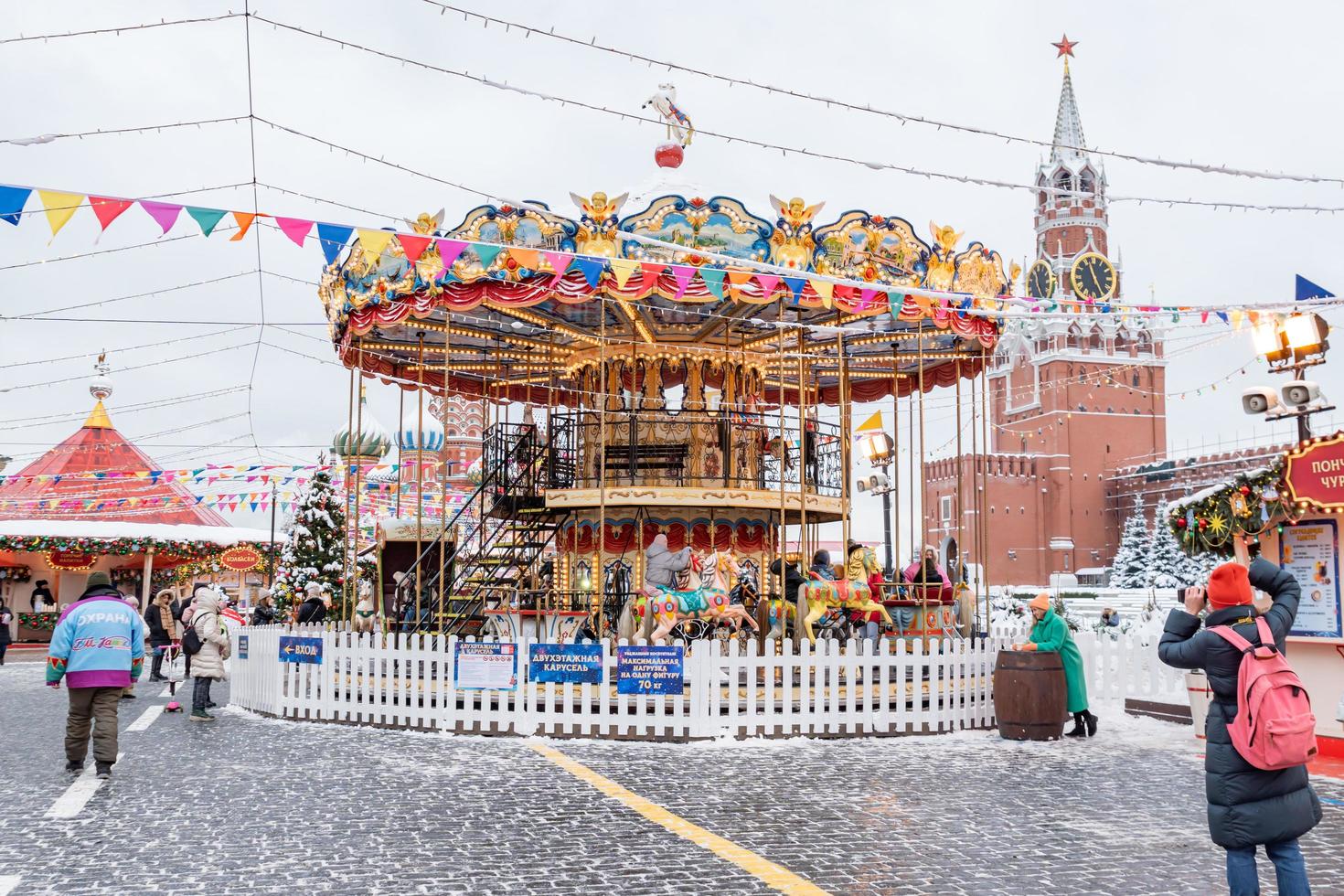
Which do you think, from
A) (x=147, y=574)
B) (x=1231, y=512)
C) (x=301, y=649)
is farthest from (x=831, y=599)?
(x=147, y=574)

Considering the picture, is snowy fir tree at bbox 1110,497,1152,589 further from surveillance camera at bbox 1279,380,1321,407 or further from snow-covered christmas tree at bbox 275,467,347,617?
surveillance camera at bbox 1279,380,1321,407

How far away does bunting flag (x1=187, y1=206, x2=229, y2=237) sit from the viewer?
8594 millimetres

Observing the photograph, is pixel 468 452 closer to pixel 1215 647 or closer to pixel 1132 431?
pixel 1215 647

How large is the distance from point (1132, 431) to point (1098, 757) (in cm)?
7986

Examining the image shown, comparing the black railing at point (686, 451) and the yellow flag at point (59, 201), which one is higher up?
the yellow flag at point (59, 201)

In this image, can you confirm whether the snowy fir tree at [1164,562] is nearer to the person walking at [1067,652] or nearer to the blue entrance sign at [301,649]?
the person walking at [1067,652]

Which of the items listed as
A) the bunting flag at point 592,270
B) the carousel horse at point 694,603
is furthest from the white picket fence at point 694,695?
the bunting flag at point 592,270

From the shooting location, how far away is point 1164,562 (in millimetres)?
60531

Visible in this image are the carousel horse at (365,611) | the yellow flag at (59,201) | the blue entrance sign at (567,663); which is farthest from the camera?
the carousel horse at (365,611)

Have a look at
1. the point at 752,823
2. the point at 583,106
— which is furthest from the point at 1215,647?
Result: the point at 583,106

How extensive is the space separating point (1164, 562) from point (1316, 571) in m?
54.8

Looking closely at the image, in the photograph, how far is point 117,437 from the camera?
3750cm

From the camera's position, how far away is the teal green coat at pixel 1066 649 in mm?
11227

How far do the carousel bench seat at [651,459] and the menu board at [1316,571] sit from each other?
7.70 metres
